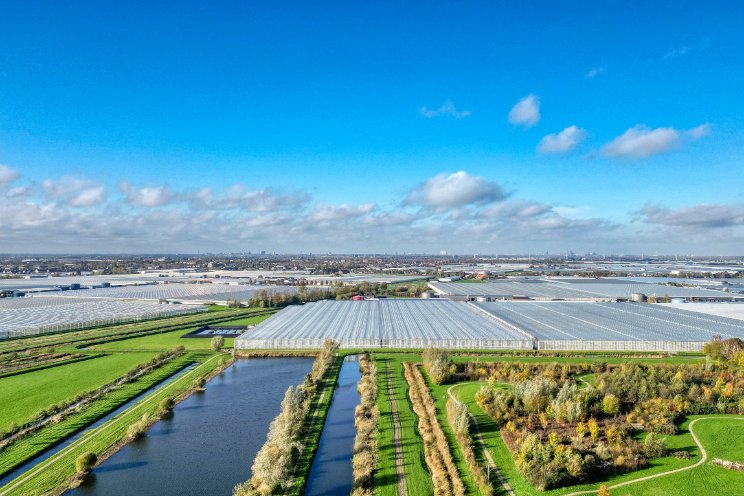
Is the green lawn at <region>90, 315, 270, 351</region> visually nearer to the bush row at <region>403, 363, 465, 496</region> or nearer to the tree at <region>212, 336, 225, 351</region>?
the tree at <region>212, 336, 225, 351</region>

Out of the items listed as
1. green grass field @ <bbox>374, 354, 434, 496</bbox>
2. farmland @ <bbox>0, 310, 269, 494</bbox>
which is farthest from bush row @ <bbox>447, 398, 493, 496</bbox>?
farmland @ <bbox>0, 310, 269, 494</bbox>

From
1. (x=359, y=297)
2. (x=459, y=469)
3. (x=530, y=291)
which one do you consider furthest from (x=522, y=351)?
(x=530, y=291)

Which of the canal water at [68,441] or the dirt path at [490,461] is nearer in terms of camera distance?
the dirt path at [490,461]

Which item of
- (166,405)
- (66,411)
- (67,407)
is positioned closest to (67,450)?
(66,411)

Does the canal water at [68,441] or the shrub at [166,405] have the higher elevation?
the shrub at [166,405]

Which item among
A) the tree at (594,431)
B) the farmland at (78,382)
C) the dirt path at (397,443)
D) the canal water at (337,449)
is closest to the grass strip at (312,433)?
the canal water at (337,449)

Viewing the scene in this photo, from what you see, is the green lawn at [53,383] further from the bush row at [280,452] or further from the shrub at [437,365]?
the shrub at [437,365]
